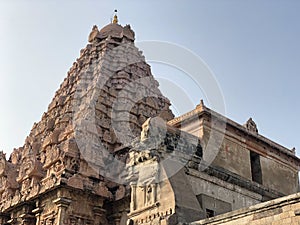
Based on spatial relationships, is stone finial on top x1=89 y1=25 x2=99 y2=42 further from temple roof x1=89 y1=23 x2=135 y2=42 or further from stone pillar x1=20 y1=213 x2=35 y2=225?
stone pillar x1=20 y1=213 x2=35 y2=225

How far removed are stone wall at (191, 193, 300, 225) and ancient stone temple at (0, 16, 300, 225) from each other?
0.46 feet

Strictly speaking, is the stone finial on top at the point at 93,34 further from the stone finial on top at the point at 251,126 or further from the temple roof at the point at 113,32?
the stone finial on top at the point at 251,126

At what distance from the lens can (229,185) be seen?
634 inches

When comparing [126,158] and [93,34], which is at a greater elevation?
[93,34]

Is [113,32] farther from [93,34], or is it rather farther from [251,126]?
[251,126]

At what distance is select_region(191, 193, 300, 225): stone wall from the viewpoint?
1007 centimetres

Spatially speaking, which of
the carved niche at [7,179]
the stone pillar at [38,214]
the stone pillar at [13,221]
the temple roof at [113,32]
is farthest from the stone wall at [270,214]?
the temple roof at [113,32]

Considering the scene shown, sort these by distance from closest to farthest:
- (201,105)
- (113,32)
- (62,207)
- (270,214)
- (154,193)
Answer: (270,214), (154,193), (201,105), (62,207), (113,32)

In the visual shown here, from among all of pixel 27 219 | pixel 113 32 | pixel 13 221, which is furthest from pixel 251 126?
pixel 113 32

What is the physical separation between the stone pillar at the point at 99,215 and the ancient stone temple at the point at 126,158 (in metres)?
0.05

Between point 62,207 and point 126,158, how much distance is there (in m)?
4.46

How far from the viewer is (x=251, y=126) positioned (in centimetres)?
1897

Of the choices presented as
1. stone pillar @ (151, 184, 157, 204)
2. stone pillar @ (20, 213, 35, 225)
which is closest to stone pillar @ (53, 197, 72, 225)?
stone pillar @ (20, 213, 35, 225)

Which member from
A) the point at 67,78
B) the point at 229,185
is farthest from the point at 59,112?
the point at 229,185
